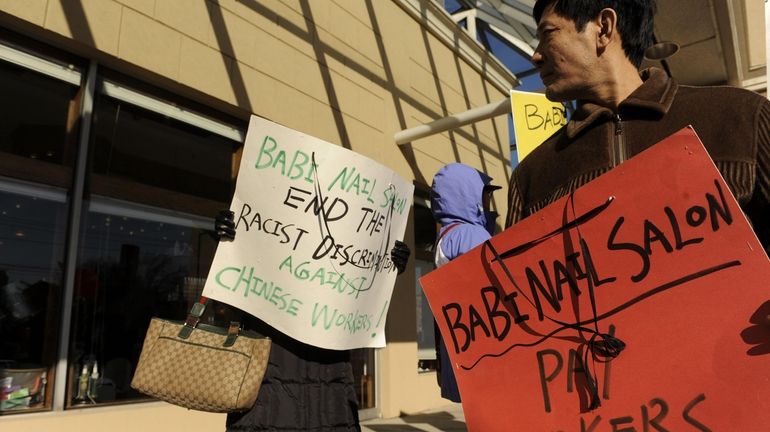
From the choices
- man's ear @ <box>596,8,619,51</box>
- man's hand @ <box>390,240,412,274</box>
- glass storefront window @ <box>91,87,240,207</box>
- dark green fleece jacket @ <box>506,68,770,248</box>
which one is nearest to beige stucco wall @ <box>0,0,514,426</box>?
glass storefront window @ <box>91,87,240,207</box>

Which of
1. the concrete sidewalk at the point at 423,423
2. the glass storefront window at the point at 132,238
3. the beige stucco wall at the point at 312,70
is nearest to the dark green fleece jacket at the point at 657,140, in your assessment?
the glass storefront window at the point at 132,238

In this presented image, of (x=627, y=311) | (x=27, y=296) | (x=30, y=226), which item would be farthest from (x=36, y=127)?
(x=627, y=311)

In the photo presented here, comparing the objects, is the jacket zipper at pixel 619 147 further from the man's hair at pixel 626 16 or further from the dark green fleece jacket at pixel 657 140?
the man's hair at pixel 626 16

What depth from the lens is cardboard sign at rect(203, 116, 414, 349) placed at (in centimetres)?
208

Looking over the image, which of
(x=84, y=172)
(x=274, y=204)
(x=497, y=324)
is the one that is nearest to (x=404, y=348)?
(x=84, y=172)

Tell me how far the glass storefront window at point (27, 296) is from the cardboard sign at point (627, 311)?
3.38 m

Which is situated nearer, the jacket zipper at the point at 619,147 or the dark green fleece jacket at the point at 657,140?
the dark green fleece jacket at the point at 657,140

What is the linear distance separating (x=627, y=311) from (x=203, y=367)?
4.82 feet

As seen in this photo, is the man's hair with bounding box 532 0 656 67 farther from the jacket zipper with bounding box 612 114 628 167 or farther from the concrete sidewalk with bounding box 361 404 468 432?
the concrete sidewalk with bounding box 361 404 468 432

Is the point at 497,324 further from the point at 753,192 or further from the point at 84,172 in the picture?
the point at 84,172

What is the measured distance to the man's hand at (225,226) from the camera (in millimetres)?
2064

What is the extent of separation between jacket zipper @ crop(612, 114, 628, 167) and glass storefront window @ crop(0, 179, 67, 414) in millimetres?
3691

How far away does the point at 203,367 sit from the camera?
1.92 m

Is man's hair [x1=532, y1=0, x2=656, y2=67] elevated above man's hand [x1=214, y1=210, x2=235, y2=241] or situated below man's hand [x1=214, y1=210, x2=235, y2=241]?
above
